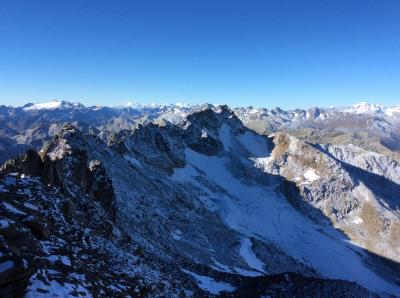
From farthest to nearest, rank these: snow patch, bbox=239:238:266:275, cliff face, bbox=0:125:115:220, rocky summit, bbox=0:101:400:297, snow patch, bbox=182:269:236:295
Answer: snow patch, bbox=239:238:266:275 < cliff face, bbox=0:125:115:220 < snow patch, bbox=182:269:236:295 < rocky summit, bbox=0:101:400:297

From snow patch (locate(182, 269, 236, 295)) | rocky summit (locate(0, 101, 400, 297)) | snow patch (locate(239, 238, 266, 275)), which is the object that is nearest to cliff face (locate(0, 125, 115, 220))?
rocky summit (locate(0, 101, 400, 297))

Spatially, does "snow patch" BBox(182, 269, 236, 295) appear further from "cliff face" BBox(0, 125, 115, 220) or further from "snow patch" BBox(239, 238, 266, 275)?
"snow patch" BBox(239, 238, 266, 275)

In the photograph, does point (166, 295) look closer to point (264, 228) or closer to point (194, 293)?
point (194, 293)

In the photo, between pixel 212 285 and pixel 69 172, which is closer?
pixel 212 285

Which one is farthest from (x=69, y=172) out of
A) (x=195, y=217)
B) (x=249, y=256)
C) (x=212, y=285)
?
(x=249, y=256)

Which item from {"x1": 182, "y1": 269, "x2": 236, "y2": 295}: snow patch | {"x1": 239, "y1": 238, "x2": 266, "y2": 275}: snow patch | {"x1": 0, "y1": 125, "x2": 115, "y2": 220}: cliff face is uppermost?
{"x1": 0, "y1": 125, "x2": 115, "y2": 220}: cliff face

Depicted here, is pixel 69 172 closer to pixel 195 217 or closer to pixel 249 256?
pixel 195 217

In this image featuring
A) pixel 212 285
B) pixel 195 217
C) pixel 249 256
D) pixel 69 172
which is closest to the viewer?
pixel 212 285

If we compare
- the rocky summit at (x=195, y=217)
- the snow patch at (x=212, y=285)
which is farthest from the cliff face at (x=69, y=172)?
the snow patch at (x=212, y=285)

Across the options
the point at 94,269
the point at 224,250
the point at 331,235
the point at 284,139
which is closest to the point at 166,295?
the point at 94,269
